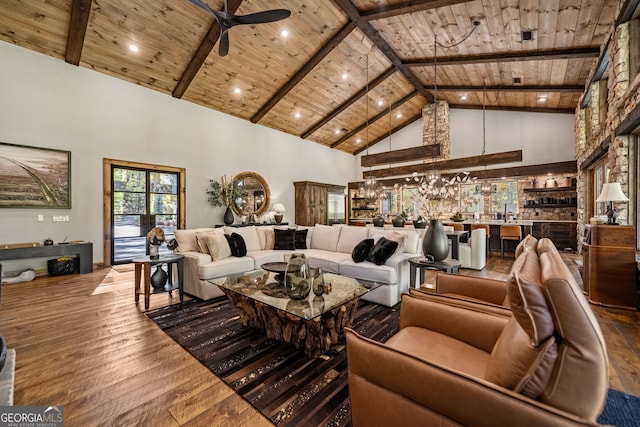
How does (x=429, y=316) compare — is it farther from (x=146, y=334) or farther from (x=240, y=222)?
(x=240, y=222)

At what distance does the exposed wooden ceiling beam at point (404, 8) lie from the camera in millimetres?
3965

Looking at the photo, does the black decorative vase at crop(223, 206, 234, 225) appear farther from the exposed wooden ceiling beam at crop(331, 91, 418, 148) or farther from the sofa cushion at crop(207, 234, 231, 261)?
the exposed wooden ceiling beam at crop(331, 91, 418, 148)

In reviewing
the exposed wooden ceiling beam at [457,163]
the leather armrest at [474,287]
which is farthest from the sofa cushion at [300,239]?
the exposed wooden ceiling beam at [457,163]

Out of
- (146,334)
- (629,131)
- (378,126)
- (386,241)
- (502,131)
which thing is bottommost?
(146,334)

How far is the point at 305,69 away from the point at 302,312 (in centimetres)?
563

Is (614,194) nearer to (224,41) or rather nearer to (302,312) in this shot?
(302,312)

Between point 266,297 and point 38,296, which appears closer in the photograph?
point 266,297

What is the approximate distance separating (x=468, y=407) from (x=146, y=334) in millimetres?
2841

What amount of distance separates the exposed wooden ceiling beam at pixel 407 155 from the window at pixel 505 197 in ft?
13.9

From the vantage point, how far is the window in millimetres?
8344

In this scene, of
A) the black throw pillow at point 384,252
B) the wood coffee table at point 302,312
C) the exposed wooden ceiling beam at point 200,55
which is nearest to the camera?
the wood coffee table at point 302,312

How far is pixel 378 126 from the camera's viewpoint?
984 cm

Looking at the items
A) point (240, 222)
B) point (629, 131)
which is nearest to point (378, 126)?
point (240, 222)

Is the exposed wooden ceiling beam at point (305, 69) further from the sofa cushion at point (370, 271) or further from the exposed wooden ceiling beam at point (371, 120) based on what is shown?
→ the sofa cushion at point (370, 271)
